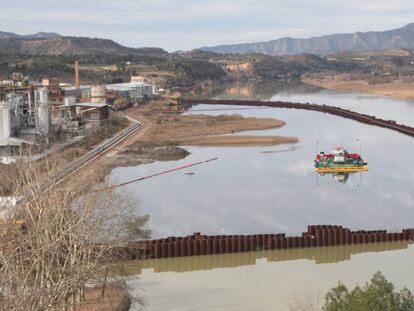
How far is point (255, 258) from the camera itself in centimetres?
3070

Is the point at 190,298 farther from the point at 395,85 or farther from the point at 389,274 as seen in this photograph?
the point at 395,85

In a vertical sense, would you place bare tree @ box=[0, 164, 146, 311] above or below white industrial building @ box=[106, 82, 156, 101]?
above

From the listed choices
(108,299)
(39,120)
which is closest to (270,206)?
(108,299)

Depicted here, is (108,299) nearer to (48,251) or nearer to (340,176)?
(48,251)

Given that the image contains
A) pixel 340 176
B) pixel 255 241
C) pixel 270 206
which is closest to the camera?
pixel 255 241

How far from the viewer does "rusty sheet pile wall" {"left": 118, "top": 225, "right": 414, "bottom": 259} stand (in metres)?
30.4

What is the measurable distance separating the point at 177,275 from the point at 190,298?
138 inches

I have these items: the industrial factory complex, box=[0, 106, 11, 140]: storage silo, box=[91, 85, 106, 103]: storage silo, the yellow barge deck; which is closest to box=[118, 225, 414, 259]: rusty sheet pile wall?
the industrial factory complex

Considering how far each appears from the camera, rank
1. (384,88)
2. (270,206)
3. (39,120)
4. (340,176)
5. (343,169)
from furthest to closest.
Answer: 1. (384,88)
2. (39,120)
3. (343,169)
4. (340,176)
5. (270,206)

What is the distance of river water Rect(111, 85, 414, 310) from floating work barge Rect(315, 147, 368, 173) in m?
1.29

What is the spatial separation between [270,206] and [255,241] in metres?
8.64

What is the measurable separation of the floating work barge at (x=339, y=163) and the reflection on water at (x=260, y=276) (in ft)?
66.5

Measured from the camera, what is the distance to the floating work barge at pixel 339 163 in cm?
5278

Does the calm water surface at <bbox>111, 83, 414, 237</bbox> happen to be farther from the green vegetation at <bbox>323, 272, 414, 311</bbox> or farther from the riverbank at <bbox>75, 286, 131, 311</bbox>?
the green vegetation at <bbox>323, 272, 414, 311</bbox>
